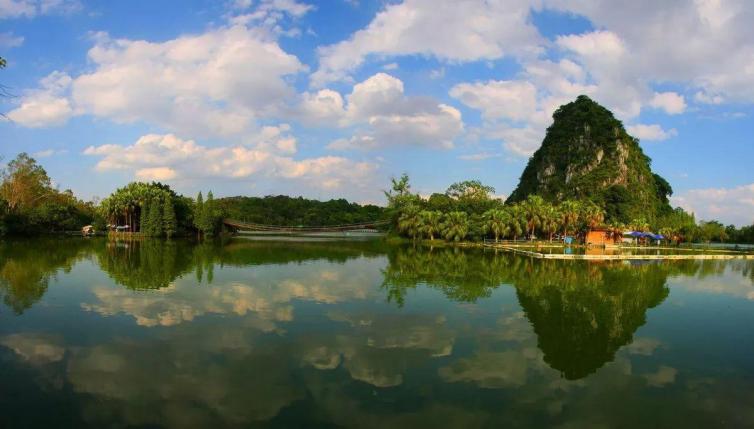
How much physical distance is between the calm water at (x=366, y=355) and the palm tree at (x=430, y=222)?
39754 millimetres

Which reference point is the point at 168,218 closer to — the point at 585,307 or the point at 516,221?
the point at 516,221

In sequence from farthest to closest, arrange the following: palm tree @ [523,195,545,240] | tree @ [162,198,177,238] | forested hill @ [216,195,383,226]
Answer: forested hill @ [216,195,383,226]
tree @ [162,198,177,238]
palm tree @ [523,195,545,240]

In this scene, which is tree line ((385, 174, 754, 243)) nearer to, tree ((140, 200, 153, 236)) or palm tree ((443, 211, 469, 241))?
palm tree ((443, 211, 469, 241))

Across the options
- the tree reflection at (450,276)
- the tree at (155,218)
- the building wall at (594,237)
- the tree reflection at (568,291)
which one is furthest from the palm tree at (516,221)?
the tree at (155,218)

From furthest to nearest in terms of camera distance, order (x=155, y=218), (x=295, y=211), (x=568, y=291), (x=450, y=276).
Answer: (x=295, y=211) < (x=155, y=218) < (x=450, y=276) < (x=568, y=291)

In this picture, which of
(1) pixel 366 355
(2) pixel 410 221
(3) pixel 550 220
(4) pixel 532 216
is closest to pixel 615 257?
(3) pixel 550 220

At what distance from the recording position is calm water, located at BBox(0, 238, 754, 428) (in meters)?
8.55

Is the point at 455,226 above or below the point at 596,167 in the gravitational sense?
below

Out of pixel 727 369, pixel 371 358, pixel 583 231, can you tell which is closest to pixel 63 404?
pixel 371 358

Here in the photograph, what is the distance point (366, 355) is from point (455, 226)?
50527 millimetres

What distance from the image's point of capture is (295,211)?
126m

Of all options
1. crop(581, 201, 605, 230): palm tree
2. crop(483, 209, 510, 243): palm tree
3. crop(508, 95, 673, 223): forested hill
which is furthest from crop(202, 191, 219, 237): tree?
crop(508, 95, 673, 223): forested hill

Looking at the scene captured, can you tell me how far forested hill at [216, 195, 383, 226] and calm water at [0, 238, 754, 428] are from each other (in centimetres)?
9371

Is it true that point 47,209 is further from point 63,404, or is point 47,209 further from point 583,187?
point 583,187
